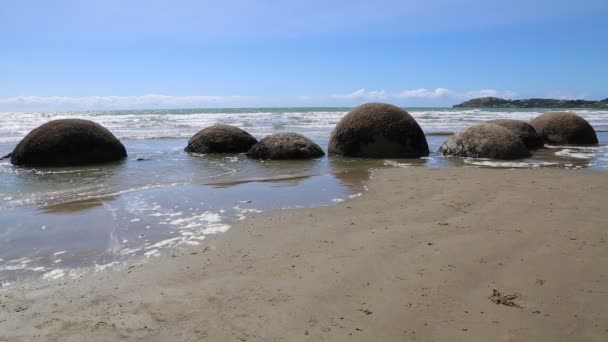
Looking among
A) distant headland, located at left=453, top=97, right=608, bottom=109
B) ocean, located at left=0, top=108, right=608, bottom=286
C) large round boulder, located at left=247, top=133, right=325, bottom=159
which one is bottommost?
ocean, located at left=0, top=108, right=608, bottom=286

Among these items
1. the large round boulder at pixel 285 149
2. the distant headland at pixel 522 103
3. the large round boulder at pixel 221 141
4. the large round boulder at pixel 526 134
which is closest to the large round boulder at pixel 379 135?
the large round boulder at pixel 285 149

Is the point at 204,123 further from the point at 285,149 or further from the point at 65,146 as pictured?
the point at 285,149

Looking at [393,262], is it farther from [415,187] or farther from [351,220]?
[415,187]

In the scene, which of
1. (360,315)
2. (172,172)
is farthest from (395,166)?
(360,315)

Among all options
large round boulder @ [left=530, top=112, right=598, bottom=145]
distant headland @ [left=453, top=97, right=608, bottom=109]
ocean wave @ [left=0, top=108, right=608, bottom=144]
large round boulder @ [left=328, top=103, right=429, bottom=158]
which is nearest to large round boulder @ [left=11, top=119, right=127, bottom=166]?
large round boulder @ [left=328, top=103, right=429, bottom=158]

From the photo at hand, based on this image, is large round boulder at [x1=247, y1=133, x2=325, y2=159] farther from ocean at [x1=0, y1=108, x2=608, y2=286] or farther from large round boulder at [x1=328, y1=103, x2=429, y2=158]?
large round boulder at [x1=328, y1=103, x2=429, y2=158]

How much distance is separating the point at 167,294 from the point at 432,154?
31.8ft

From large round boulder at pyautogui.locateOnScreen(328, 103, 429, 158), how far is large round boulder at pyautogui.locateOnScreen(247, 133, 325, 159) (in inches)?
29.4

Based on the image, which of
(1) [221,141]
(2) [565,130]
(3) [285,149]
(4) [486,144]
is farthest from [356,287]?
(2) [565,130]

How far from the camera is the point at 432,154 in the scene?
462 inches

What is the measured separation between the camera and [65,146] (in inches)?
400

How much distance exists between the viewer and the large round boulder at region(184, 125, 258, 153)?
12.2m

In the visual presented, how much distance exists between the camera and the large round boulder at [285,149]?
10.8 meters

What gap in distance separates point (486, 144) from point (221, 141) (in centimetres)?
663
